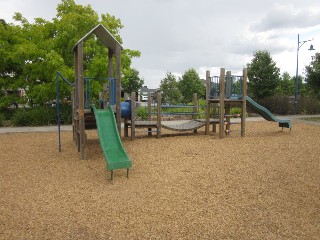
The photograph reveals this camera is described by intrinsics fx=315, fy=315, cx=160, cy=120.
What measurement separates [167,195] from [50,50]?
13.2m

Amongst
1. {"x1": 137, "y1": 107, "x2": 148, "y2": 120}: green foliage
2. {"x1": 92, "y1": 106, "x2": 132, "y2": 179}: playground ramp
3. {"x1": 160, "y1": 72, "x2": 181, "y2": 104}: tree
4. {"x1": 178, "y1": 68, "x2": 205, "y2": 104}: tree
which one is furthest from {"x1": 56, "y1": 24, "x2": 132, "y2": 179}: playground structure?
{"x1": 178, "y1": 68, "x2": 205, "y2": 104}: tree

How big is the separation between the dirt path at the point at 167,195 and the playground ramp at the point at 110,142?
0.34m

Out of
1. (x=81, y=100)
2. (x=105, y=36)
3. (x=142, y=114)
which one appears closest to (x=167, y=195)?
(x=81, y=100)

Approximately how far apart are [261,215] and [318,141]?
7.63 metres

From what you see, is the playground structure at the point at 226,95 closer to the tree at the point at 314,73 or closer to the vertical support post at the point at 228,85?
the vertical support post at the point at 228,85

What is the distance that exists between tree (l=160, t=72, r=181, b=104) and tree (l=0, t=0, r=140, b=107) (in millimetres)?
18082

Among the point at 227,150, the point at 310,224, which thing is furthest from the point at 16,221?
the point at 227,150

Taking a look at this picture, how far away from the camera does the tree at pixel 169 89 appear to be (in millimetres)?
36250

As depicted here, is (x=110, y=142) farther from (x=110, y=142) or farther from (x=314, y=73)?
(x=314, y=73)

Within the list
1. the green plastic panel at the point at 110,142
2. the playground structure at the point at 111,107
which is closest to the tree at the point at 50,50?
the playground structure at the point at 111,107

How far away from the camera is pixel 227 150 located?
9.42 m

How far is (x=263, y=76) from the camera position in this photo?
91.7 feet

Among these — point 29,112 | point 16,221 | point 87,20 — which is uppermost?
point 87,20

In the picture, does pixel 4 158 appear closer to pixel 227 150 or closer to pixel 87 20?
pixel 227 150
